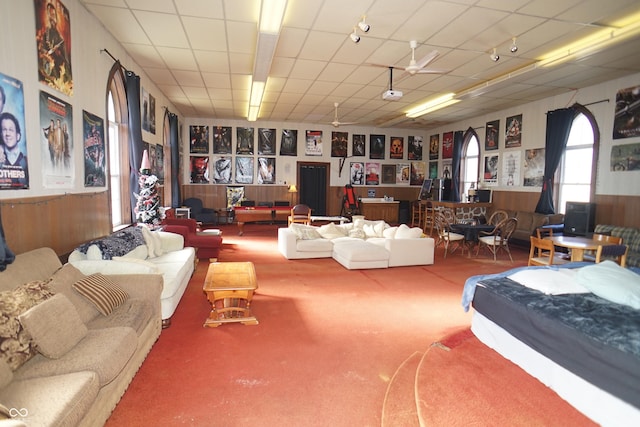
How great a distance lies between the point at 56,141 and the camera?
3.84 meters

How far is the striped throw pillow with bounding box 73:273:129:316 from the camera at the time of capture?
2.94m

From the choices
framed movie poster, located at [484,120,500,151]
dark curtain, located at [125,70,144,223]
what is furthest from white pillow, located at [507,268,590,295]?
framed movie poster, located at [484,120,500,151]

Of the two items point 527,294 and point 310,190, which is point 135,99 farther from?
point 310,190

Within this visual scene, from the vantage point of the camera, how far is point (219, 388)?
9.17 feet

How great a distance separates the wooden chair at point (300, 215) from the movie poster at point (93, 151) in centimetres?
586

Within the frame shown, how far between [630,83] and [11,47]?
976 cm

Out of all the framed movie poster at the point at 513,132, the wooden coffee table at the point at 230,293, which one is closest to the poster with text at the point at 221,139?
the wooden coffee table at the point at 230,293

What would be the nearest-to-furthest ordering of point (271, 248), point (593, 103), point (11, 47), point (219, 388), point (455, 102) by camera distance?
point (219, 388)
point (11, 47)
point (593, 103)
point (271, 248)
point (455, 102)

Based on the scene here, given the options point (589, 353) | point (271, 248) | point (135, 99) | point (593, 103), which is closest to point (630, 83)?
point (593, 103)

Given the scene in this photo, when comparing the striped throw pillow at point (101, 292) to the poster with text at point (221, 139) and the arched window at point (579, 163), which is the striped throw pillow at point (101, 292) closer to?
the arched window at point (579, 163)

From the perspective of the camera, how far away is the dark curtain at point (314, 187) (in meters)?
13.8

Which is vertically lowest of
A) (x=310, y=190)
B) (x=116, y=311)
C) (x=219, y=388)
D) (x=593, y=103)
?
(x=219, y=388)

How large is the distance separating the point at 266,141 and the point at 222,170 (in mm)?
1978

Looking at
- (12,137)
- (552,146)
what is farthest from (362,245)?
(552,146)
